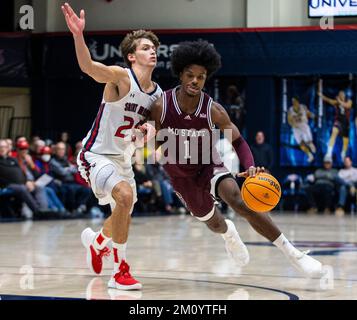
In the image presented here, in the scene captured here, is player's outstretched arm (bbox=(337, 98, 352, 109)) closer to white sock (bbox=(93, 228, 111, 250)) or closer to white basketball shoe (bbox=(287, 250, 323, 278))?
white sock (bbox=(93, 228, 111, 250))

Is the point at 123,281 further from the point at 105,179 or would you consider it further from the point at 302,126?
the point at 302,126

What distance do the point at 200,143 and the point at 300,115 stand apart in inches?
596

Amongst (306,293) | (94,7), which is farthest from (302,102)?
(306,293)

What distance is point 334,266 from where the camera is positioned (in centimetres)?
912

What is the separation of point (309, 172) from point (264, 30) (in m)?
A: 3.73

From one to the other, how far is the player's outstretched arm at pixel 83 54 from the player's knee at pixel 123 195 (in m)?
0.89

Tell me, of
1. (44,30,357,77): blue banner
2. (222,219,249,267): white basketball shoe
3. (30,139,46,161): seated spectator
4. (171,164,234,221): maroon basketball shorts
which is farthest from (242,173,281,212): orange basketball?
(44,30,357,77): blue banner

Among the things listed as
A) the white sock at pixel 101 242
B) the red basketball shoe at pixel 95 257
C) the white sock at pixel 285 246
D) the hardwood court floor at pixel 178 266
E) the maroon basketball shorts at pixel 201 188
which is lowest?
the hardwood court floor at pixel 178 266

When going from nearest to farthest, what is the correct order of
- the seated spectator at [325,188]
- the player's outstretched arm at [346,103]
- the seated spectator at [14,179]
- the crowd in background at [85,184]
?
1. the seated spectator at [14,179]
2. the crowd in background at [85,184]
3. the seated spectator at [325,188]
4. the player's outstretched arm at [346,103]

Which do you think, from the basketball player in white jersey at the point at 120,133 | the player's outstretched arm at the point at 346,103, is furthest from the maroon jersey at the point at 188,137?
the player's outstretched arm at the point at 346,103

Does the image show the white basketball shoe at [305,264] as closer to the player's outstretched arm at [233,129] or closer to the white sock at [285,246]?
the white sock at [285,246]

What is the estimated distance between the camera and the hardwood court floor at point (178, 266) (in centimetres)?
706

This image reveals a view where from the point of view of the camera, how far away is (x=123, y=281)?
723cm

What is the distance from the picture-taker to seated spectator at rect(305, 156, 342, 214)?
21469 mm
